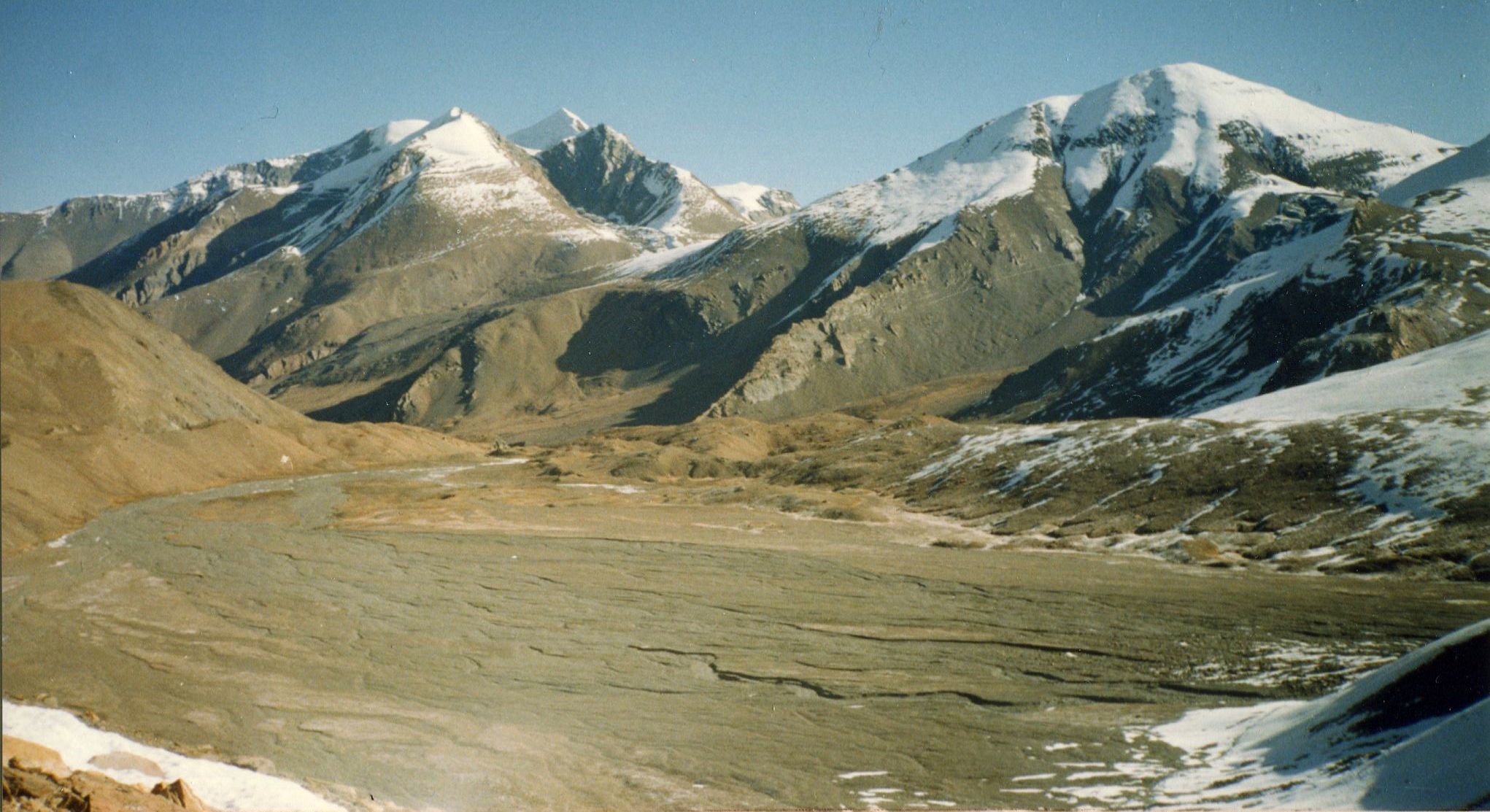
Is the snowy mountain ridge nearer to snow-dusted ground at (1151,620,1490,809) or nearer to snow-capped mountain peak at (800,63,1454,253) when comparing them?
snow-capped mountain peak at (800,63,1454,253)

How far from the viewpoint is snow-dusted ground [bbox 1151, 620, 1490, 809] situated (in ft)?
29.3

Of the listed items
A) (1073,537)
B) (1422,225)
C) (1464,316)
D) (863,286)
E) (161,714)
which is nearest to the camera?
(161,714)

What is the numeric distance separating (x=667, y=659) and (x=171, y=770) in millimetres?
10258

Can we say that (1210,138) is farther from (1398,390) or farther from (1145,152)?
(1398,390)

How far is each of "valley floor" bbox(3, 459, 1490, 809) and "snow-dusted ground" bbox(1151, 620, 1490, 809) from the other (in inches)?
38.3

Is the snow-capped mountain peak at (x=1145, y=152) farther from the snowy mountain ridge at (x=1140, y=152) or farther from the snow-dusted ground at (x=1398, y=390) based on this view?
the snow-dusted ground at (x=1398, y=390)

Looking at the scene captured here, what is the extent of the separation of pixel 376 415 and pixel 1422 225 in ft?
460

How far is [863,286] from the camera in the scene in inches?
5266

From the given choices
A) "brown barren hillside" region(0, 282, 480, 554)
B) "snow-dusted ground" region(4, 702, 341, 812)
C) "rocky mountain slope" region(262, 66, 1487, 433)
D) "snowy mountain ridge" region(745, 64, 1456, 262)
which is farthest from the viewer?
"snowy mountain ridge" region(745, 64, 1456, 262)

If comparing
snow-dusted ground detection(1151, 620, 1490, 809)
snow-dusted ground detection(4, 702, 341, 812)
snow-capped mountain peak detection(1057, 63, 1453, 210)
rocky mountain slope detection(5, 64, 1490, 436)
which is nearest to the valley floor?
snow-dusted ground detection(4, 702, 341, 812)

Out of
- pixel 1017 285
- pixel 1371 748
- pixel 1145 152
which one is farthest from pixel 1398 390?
pixel 1145 152

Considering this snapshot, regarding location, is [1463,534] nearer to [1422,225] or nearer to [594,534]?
[594,534]

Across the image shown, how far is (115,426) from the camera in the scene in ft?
109

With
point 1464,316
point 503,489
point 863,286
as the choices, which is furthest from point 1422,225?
point 503,489
